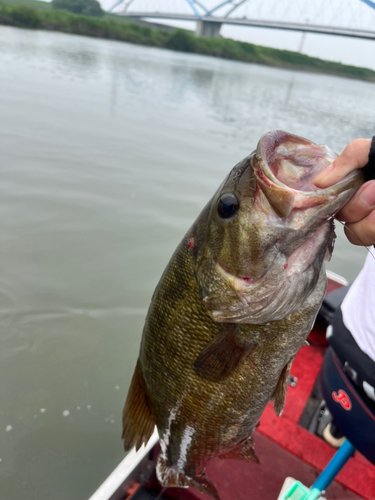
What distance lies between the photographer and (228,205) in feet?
4.24

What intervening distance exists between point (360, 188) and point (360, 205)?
55mm

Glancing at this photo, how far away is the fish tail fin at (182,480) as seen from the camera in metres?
1.82

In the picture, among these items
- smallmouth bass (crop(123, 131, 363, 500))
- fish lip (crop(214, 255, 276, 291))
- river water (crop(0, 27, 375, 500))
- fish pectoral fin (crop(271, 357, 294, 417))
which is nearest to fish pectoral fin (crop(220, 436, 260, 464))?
smallmouth bass (crop(123, 131, 363, 500))

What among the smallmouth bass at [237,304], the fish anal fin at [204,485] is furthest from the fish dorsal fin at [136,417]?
the fish anal fin at [204,485]

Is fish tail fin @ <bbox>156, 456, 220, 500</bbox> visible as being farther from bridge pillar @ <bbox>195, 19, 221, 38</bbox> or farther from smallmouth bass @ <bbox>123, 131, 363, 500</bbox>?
bridge pillar @ <bbox>195, 19, 221, 38</bbox>

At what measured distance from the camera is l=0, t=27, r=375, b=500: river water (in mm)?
3072

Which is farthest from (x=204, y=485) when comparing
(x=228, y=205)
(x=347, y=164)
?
(x=347, y=164)

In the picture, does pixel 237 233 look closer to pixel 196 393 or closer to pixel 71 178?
pixel 196 393

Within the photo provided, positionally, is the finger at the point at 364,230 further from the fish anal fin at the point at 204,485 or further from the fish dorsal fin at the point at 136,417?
the fish anal fin at the point at 204,485

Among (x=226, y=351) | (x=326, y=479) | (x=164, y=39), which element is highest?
(x=164, y=39)

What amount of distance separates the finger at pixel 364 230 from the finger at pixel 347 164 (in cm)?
17

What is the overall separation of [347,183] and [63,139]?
30.1 feet

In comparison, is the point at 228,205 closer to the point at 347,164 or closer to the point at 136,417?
the point at 347,164

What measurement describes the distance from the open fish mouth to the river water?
2.76m
